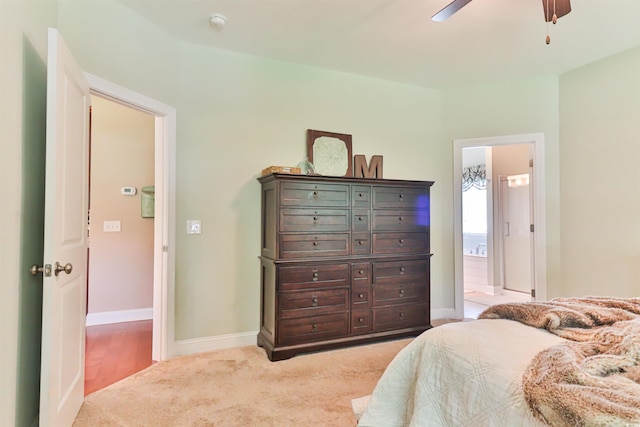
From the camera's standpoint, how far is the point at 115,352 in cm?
297

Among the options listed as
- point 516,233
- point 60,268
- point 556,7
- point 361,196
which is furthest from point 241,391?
point 516,233

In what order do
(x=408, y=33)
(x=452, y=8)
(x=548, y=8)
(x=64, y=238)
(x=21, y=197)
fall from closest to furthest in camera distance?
(x=21, y=197) → (x=64, y=238) → (x=452, y=8) → (x=548, y=8) → (x=408, y=33)

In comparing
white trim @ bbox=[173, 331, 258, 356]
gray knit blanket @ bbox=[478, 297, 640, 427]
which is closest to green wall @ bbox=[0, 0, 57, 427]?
white trim @ bbox=[173, 331, 258, 356]

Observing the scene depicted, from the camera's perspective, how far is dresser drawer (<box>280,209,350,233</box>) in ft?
9.22

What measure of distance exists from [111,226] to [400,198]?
3.13m

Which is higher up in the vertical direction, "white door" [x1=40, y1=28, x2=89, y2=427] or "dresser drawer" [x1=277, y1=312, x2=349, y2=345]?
"white door" [x1=40, y1=28, x2=89, y2=427]

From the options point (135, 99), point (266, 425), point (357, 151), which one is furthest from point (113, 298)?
point (357, 151)

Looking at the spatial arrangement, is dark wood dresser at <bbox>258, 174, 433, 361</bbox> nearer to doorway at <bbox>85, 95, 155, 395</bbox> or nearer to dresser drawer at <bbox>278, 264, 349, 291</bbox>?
dresser drawer at <bbox>278, 264, 349, 291</bbox>

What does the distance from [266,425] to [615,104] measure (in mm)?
3872

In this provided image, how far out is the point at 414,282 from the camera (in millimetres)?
3291

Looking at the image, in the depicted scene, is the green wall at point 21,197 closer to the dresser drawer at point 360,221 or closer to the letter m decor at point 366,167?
the dresser drawer at point 360,221

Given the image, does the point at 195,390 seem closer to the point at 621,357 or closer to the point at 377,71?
the point at 621,357

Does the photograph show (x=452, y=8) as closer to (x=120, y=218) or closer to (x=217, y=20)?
(x=217, y=20)

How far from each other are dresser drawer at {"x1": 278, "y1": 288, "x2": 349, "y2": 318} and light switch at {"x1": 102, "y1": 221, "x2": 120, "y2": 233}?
7.47 ft
